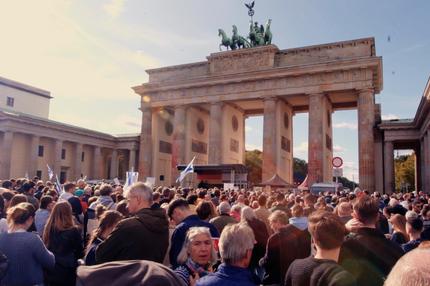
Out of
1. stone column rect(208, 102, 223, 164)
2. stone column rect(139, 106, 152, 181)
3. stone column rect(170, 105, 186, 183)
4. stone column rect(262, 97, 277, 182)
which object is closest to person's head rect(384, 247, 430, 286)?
stone column rect(262, 97, 277, 182)

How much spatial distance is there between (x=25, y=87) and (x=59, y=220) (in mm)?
67104

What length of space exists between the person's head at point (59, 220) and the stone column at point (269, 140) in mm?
36738

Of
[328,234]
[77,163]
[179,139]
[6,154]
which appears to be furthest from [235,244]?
[77,163]

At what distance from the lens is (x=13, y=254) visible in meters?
4.92

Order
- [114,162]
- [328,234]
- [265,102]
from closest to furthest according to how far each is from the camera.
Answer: [328,234]
[265,102]
[114,162]

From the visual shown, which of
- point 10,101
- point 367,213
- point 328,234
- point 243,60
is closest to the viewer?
point 328,234

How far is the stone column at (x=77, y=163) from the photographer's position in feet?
175

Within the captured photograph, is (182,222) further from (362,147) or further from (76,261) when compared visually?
(362,147)

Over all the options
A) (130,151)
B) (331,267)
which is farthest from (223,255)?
(130,151)

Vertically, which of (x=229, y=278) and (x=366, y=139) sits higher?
(x=366, y=139)

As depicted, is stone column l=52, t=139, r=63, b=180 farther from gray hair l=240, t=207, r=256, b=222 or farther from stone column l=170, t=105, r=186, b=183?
gray hair l=240, t=207, r=256, b=222

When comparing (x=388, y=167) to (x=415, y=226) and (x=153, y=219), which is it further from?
(x=153, y=219)

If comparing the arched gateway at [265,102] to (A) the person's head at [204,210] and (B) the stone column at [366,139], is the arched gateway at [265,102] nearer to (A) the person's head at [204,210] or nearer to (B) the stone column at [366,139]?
(B) the stone column at [366,139]

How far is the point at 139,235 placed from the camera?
4273 millimetres
